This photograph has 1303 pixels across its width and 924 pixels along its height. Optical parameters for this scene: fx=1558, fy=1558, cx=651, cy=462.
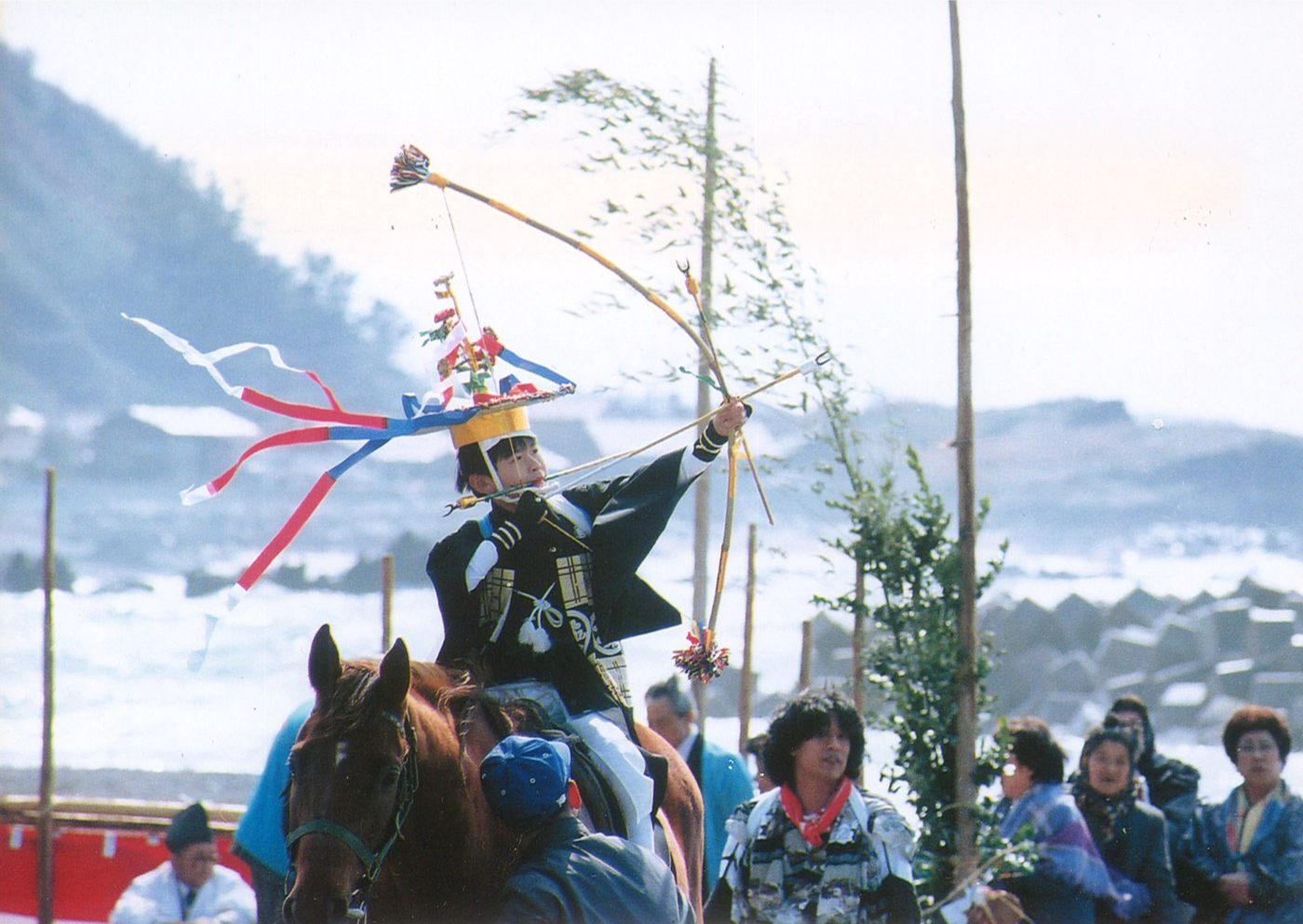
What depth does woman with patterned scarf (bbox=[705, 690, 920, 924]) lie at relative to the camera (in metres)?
4.05

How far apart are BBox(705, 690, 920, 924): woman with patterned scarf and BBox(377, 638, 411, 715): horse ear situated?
125cm

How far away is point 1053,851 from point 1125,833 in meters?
0.31

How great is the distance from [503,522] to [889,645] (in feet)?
5.49

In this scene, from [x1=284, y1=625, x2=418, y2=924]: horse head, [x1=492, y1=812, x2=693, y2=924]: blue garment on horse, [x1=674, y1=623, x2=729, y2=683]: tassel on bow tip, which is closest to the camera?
[x1=492, y1=812, x2=693, y2=924]: blue garment on horse

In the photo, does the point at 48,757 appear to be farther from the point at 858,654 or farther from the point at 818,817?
the point at 818,817

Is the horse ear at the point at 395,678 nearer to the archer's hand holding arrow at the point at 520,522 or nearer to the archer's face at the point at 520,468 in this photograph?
the archer's hand holding arrow at the point at 520,522

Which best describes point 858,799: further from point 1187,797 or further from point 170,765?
point 170,765

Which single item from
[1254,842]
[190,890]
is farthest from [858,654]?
[190,890]

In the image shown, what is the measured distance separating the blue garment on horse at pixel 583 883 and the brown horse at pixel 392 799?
1.05 ft

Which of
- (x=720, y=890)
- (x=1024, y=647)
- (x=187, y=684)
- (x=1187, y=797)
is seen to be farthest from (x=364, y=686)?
(x=1024, y=647)

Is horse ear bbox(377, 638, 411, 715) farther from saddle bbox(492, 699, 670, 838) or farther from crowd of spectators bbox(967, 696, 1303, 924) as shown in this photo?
crowd of spectators bbox(967, 696, 1303, 924)

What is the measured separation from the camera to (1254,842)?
5270 mm

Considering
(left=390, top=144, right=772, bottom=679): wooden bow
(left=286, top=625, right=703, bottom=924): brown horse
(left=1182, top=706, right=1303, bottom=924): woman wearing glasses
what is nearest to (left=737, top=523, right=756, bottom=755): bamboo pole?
(left=1182, top=706, right=1303, bottom=924): woman wearing glasses

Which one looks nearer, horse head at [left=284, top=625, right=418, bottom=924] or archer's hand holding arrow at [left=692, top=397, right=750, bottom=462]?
horse head at [left=284, top=625, right=418, bottom=924]
